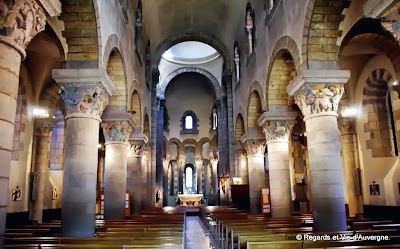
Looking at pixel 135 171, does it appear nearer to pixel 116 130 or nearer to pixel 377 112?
pixel 116 130

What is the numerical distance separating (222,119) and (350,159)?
10.6m

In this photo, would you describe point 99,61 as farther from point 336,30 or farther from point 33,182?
point 33,182

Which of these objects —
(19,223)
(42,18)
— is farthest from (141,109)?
(42,18)

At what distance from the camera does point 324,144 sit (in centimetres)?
773

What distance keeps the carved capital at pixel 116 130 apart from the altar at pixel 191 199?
1661 cm

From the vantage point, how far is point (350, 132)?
13.5m

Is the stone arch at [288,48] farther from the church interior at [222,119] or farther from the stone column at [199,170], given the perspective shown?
the stone column at [199,170]

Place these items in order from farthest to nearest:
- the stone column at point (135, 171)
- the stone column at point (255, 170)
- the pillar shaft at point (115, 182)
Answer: the stone column at point (255, 170)
the stone column at point (135, 171)
the pillar shaft at point (115, 182)

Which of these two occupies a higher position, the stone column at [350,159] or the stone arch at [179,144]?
the stone arch at [179,144]

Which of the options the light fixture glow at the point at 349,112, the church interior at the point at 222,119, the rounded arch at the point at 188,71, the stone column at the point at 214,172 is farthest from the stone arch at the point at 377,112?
the stone column at the point at 214,172

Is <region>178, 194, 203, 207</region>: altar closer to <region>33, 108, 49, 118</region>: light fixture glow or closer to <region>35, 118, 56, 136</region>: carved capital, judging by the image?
<region>35, 118, 56, 136</region>: carved capital

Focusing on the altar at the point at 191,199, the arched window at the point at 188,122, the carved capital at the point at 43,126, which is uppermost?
the arched window at the point at 188,122

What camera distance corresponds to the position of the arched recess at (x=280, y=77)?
35.8 ft

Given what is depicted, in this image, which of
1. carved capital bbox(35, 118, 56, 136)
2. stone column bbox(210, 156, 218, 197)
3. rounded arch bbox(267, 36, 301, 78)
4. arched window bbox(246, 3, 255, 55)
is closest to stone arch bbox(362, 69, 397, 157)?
rounded arch bbox(267, 36, 301, 78)
